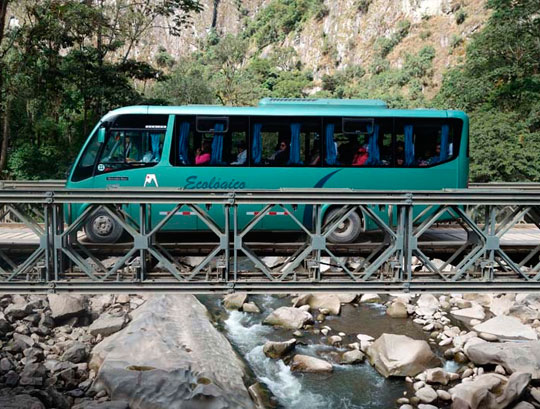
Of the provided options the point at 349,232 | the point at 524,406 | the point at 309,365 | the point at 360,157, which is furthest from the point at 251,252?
the point at 524,406

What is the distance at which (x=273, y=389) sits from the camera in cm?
1271

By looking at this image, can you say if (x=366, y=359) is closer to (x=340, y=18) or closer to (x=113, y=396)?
(x=113, y=396)

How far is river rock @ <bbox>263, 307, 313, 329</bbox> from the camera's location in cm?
1627

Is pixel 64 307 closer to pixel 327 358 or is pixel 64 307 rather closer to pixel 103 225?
pixel 103 225

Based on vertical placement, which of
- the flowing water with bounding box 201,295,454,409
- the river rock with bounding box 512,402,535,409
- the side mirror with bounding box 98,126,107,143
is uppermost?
the side mirror with bounding box 98,126,107,143

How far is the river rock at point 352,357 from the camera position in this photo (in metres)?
14.0

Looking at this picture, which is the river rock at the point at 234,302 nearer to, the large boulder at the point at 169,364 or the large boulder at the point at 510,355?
the large boulder at the point at 169,364

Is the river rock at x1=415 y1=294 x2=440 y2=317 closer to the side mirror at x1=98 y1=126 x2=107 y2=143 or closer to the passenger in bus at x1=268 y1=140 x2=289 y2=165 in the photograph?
the passenger in bus at x1=268 y1=140 x2=289 y2=165

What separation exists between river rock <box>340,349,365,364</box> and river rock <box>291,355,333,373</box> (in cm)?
53

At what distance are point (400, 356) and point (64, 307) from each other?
9309 mm

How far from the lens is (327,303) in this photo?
17578 mm

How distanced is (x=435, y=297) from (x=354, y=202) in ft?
40.6

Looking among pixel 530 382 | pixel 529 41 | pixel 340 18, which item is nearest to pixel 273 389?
pixel 530 382

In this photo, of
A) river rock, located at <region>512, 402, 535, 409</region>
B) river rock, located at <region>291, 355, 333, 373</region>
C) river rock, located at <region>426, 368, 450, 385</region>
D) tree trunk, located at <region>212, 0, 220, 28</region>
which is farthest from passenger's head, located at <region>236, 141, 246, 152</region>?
tree trunk, located at <region>212, 0, 220, 28</region>
